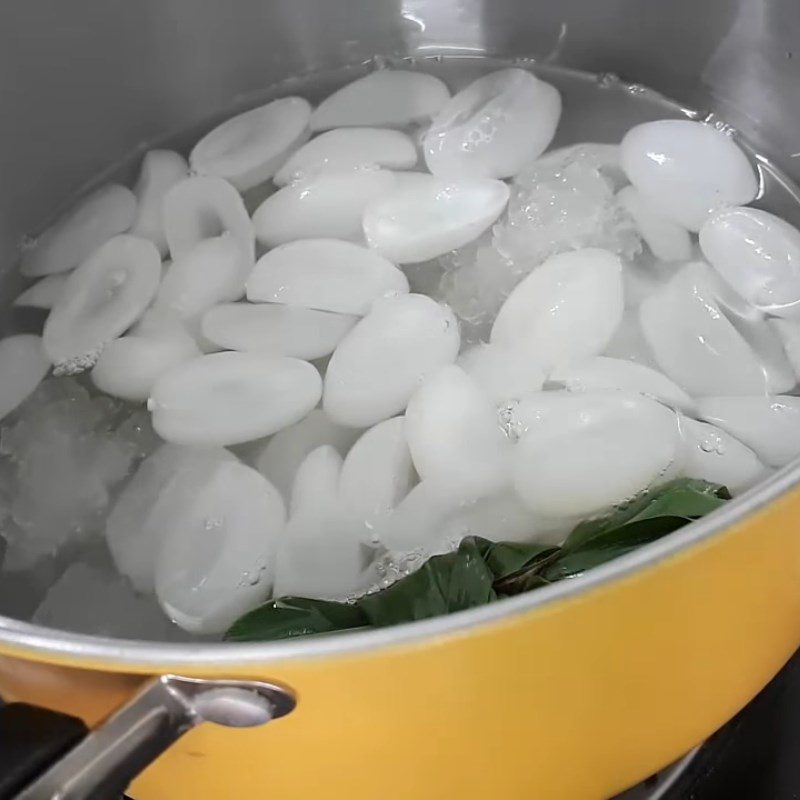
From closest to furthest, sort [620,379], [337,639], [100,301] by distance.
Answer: [337,639] → [620,379] → [100,301]

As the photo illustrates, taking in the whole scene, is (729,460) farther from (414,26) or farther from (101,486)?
(414,26)

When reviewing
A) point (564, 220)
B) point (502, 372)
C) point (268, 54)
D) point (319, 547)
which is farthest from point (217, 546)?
point (268, 54)

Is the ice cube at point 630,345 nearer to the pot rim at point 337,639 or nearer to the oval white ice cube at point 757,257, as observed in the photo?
the oval white ice cube at point 757,257

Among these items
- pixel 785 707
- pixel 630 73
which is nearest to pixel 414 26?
pixel 630 73

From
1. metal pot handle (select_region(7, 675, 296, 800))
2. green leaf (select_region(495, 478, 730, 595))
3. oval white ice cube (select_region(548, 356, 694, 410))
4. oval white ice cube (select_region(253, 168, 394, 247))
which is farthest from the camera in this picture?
oval white ice cube (select_region(253, 168, 394, 247))

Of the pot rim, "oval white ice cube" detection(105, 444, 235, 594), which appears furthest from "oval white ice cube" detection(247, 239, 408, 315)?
the pot rim

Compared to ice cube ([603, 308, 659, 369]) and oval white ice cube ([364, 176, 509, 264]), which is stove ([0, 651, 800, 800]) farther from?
oval white ice cube ([364, 176, 509, 264])

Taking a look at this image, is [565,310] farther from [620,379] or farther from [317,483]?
[317,483]
